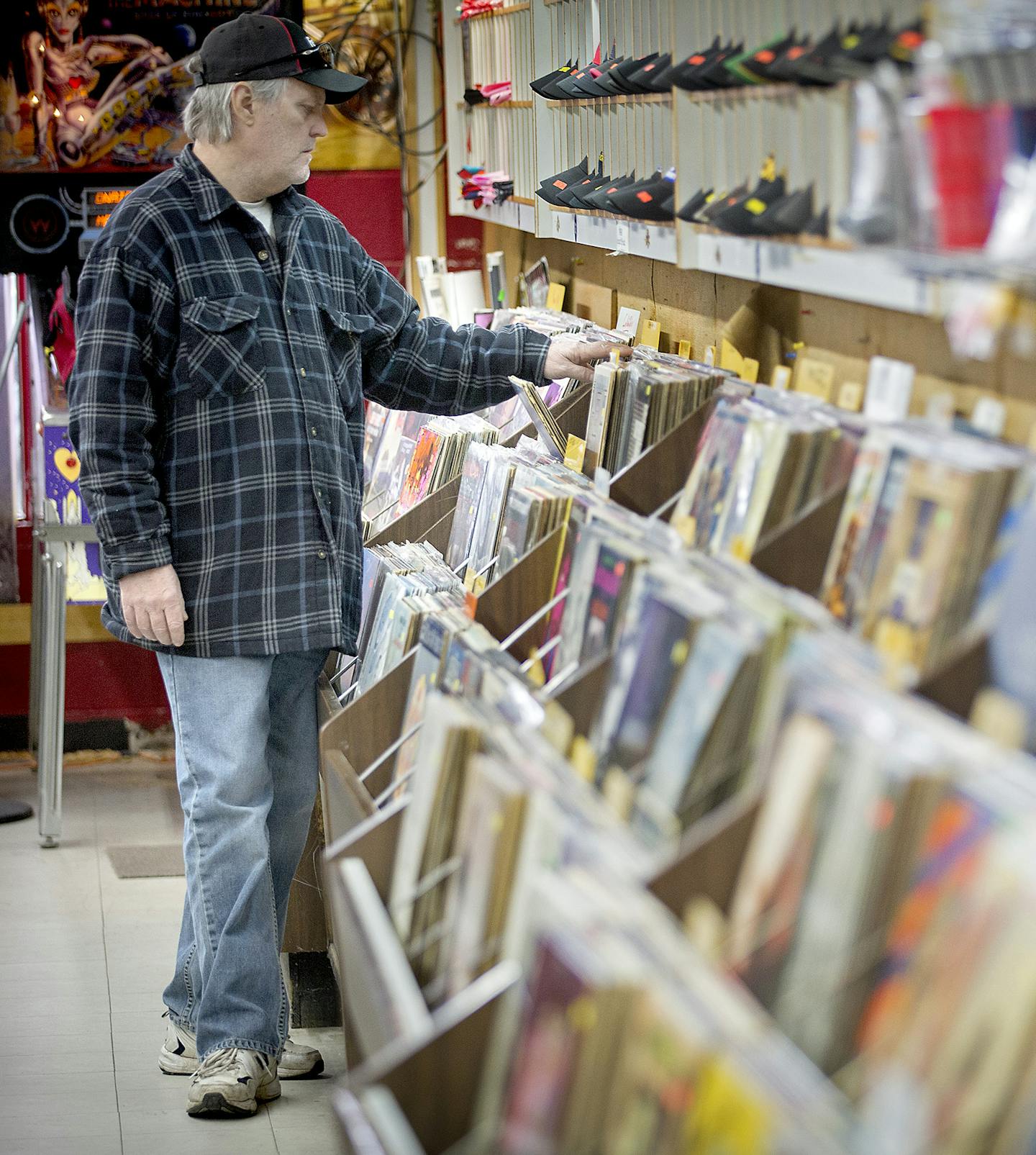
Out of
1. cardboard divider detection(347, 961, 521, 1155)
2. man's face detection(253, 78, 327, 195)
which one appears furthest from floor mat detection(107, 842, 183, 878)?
cardboard divider detection(347, 961, 521, 1155)

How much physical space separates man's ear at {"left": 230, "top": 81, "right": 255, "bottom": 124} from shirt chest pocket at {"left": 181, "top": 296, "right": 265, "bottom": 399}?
319mm

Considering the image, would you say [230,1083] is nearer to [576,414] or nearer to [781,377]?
[576,414]

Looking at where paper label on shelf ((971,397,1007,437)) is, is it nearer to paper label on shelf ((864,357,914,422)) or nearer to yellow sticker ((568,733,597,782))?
paper label on shelf ((864,357,914,422))

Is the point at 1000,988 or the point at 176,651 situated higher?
the point at 1000,988

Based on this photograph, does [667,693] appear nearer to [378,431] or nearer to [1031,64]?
[1031,64]

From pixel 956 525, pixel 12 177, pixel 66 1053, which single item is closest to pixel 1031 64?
pixel 956 525

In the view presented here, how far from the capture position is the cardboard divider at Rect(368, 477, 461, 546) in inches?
126

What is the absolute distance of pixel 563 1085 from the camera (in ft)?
4.15

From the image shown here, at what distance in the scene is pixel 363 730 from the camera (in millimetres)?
2426

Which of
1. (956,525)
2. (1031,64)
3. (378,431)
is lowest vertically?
(378,431)

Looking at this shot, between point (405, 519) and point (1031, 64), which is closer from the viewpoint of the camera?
point (1031, 64)

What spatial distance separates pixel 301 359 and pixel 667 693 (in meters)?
1.33

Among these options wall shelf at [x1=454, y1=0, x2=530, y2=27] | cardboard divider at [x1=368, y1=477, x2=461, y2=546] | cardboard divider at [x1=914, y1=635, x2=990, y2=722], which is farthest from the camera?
wall shelf at [x1=454, y1=0, x2=530, y2=27]

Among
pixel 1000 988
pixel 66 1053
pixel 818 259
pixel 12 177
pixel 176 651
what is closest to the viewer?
pixel 1000 988
